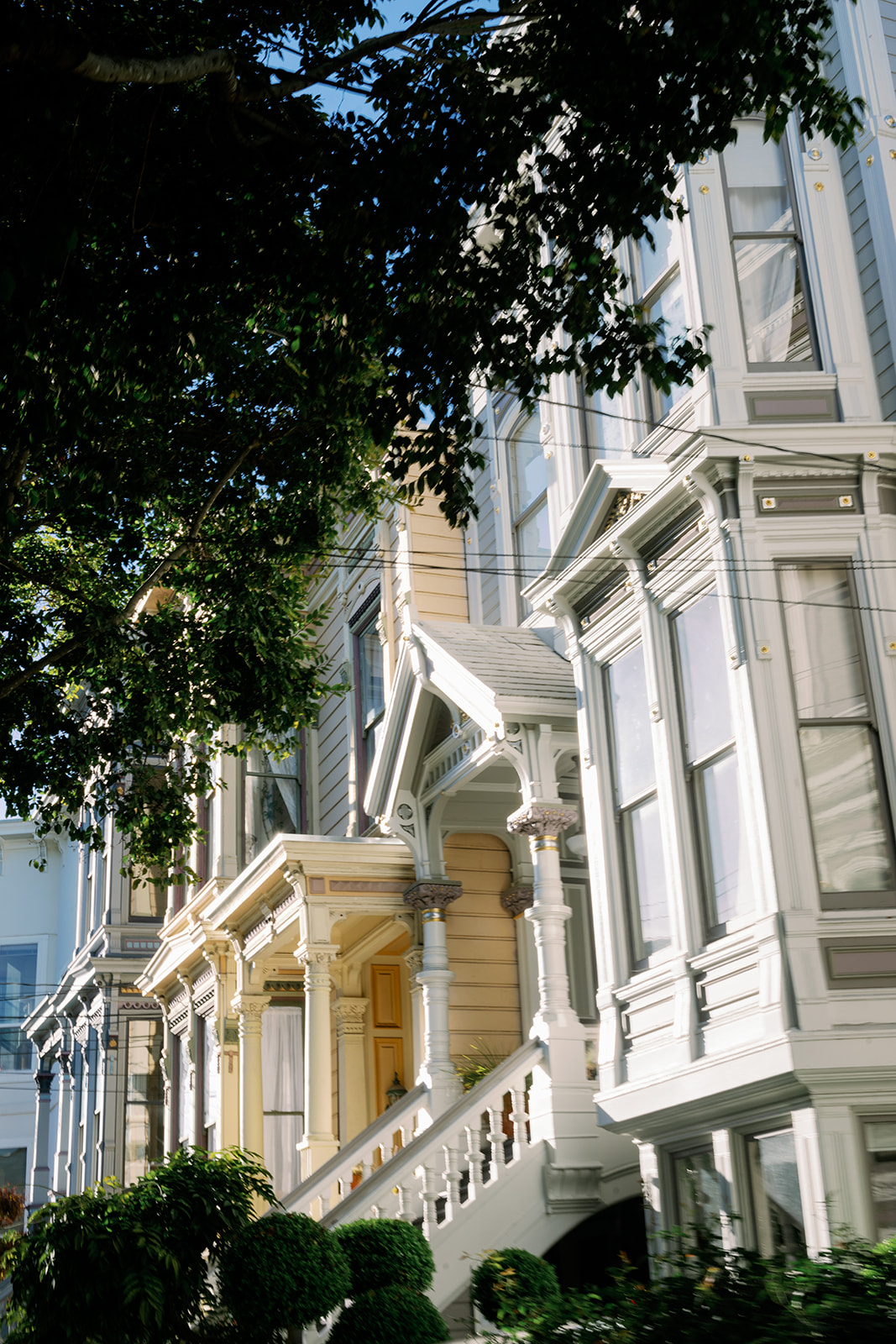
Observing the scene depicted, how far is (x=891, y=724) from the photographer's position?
949 cm

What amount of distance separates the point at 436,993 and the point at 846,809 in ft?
19.3

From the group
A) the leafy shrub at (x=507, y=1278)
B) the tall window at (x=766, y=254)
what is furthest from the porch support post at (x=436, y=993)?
the tall window at (x=766, y=254)

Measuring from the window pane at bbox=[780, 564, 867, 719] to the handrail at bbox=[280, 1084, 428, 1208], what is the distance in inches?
252

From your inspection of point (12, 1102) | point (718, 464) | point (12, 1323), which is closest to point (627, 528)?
point (718, 464)

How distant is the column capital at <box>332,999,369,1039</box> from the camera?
59.7 feet

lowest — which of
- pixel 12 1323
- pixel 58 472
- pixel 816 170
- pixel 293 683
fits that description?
pixel 12 1323

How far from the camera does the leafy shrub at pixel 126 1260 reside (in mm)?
9039

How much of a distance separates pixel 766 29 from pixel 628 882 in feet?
20.9

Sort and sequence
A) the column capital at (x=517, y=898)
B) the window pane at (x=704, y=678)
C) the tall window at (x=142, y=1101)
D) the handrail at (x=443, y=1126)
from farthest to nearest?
1. the tall window at (x=142, y=1101)
2. the column capital at (x=517, y=898)
3. the handrail at (x=443, y=1126)
4. the window pane at (x=704, y=678)

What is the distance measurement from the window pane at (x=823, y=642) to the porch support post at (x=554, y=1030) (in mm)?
3405

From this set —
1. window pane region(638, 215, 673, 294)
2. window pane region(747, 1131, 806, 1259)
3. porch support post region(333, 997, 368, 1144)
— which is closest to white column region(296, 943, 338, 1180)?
porch support post region(333, 997, 368, 1144)

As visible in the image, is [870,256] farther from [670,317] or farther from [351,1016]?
[351,1016]

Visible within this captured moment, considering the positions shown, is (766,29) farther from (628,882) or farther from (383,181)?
(628,882)

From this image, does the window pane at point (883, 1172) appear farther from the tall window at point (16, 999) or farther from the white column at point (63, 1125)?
the tall window at point (16, 999)
